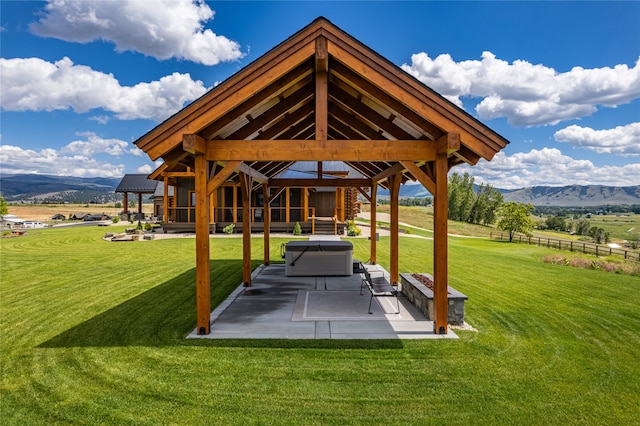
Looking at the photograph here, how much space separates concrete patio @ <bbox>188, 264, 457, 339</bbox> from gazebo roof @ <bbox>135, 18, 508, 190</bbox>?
9.47 feet

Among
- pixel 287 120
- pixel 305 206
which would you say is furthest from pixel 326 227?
pixel 287 120

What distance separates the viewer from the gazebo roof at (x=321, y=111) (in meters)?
5.60

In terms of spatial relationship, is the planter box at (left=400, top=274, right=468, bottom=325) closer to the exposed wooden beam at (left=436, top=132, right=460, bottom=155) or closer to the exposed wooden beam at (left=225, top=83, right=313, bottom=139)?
the exposed wooden beam at (left=436, top=132, right=460, bottom=155)

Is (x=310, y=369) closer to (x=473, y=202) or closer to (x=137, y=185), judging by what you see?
(x=137, y=185)

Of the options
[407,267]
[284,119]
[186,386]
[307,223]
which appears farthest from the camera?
[307,223]

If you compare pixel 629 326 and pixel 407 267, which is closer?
pixel 629 326

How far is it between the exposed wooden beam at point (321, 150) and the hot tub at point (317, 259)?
5.21 metres

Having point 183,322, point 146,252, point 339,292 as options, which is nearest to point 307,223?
point 146,252

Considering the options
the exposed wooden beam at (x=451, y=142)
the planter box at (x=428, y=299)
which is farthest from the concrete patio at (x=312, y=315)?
the exposed wooden beam at (x=451, y=142)

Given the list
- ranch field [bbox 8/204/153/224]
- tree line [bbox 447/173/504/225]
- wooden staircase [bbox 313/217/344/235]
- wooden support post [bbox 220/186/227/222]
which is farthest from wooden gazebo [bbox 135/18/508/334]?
tree line [bbox 447/173/504/225]

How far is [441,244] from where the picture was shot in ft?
20.0

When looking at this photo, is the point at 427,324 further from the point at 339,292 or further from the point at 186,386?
the point at 186,386

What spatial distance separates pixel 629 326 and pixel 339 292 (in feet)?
19.3

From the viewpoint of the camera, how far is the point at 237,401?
13.3 ft
